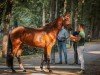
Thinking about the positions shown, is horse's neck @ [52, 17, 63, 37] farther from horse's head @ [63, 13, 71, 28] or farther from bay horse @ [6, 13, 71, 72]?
horse's head @ [63, 13, 71, 28]

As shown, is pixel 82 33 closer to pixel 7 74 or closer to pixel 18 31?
pixel 18 31

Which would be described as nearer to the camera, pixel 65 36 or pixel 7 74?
pixel 7 74

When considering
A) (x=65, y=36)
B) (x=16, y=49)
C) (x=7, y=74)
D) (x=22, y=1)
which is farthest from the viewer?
(x=22, y=1)

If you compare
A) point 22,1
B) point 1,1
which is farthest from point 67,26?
point 22,1

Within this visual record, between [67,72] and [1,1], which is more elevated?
[1,1]

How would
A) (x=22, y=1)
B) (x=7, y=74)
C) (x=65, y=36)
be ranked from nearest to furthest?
(x=7, y=74)
(x=65, y=36)
(x=22, y=1)

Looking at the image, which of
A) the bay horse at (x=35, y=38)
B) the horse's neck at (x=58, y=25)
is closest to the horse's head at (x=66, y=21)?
the bay horse at (x=35, y=38)

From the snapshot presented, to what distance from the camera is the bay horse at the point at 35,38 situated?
14.6 metres

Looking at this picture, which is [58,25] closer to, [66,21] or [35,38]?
→ [66,21]

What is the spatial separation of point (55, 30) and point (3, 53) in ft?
27.4

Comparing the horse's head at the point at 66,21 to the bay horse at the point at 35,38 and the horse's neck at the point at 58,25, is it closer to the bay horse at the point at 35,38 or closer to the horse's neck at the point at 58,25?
the bay horse at the point at 35,38

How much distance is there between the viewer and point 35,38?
14.9m

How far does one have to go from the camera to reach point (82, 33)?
15000 mm

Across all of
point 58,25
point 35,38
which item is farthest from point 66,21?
point 35,38
